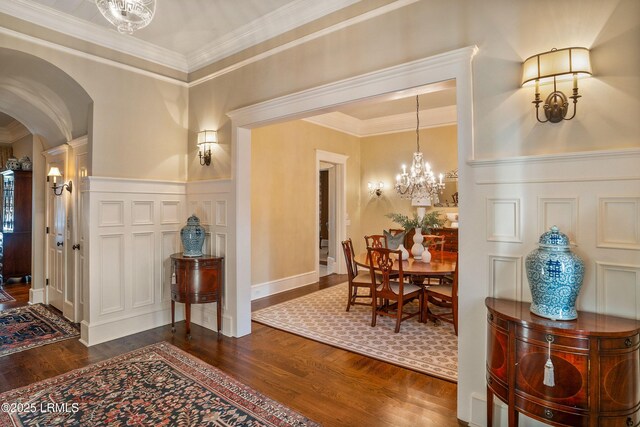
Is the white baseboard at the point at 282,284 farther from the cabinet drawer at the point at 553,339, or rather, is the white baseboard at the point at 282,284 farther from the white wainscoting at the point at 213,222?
the cabinet drawer at the point at 553,339

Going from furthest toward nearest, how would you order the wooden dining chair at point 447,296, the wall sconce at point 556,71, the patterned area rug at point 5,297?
the patterned area rug at point 5,297
the wooden dining chair at point 447,296
the wall sconce at point 556,71

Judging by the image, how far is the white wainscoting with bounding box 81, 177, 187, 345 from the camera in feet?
11.6

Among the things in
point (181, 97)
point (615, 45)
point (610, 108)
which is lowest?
point (610, 108)

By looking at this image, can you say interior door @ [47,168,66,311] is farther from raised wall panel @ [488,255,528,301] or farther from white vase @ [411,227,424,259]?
raised wall panel @ [488,255,528,301]

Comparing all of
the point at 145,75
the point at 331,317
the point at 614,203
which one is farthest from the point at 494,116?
the point at 145,75

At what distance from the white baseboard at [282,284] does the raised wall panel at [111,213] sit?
217 cm

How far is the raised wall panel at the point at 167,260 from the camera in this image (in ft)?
13.4

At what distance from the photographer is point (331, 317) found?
4.29m

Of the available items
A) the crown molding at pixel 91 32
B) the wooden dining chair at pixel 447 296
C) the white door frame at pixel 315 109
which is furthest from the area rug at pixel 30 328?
the wooden dining chair at pixel 447 296

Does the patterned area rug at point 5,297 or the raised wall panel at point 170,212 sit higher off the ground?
the raised wall panel at point 170,212

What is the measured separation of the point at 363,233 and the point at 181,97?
4.50 meters

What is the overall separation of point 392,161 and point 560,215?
5.07 m

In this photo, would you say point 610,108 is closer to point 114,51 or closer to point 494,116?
point 494,116

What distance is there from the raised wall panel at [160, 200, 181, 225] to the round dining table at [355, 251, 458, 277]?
2350mm
